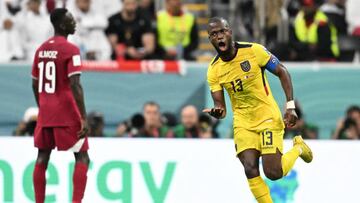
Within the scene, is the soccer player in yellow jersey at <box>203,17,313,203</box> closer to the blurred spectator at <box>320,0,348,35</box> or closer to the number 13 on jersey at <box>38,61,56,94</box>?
the number 13 on jersey at <box>38,61,56,94</box>

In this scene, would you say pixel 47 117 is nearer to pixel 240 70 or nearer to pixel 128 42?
pixel 240 70

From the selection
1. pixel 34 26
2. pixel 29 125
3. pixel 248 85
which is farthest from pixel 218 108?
pixel 34 26

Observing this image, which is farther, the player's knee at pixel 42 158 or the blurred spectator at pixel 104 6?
the blurred spectator at pixel 104 6

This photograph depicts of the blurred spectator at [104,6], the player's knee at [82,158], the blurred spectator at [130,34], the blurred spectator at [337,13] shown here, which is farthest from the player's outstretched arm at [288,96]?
the blurred spectator at [337,13]

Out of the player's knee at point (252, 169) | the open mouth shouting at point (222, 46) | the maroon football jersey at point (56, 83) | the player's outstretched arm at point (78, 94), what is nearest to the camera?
the open mouth shouting at point (222, 46)

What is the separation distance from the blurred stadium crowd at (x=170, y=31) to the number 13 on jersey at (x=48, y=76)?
4.85 metres

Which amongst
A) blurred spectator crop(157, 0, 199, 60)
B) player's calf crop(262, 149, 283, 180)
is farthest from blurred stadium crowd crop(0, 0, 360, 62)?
player's calf crop(262, 149, 283, 180)

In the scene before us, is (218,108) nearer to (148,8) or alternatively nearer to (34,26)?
(34,26)

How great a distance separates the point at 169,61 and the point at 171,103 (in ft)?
2.12

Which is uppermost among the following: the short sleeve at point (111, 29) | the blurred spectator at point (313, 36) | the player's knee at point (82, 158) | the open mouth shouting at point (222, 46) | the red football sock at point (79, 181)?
the open mouth shouting at point (222, 46)

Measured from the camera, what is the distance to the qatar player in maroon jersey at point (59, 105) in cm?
1342

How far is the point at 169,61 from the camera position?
19.7 metres

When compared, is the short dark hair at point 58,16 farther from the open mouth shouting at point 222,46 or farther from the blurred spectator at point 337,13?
the blurred spectator at point 337,13

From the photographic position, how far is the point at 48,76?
13.5 metres
